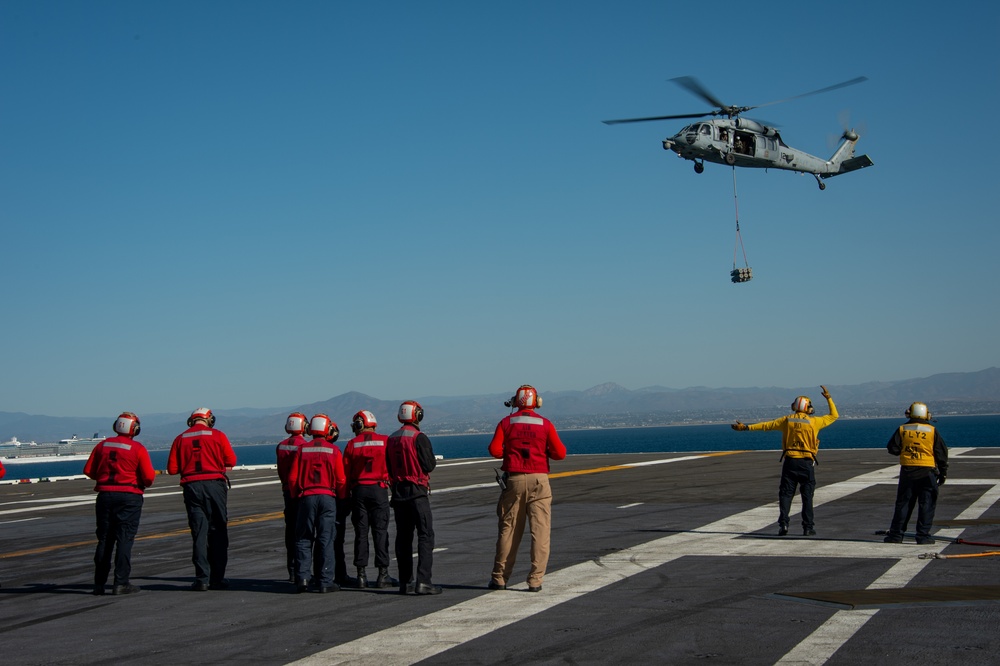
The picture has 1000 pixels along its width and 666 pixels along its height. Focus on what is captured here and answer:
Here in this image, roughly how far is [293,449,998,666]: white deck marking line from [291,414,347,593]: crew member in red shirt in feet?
6.65

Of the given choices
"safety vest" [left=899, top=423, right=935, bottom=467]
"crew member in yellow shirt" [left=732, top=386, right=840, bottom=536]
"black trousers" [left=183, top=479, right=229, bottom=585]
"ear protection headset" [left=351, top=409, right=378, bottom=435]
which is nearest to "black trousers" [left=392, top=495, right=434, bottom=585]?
"ear protection headset" [left=351, top=409, right=378, bottom=435]

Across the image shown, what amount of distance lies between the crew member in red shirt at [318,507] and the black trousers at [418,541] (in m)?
0.87

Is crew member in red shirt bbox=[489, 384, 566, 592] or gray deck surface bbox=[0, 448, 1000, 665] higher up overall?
crew member in red shirt bbox=[489, 384, 566, 592]

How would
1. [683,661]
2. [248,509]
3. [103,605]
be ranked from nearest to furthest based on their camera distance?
[683,661]
[103,605]
[248,509]

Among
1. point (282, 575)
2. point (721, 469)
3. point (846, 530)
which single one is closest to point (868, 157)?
point (721, 469)

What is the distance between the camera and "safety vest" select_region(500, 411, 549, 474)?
11.1 m

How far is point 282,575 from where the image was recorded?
42.9 feet

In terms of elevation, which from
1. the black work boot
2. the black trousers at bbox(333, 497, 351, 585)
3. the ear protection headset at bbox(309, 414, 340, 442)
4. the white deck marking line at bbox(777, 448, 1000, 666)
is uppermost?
the ear protection headset at bbox(309, 414, 340, 442)

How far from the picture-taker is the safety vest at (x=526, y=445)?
1106 cm

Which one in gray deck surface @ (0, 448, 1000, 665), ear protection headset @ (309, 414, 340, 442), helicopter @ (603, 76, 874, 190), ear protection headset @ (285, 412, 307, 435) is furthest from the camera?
helicopter @ (603, 76, 874, 190)

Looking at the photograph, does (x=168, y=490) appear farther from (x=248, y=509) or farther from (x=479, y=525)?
(x=479, y=525)

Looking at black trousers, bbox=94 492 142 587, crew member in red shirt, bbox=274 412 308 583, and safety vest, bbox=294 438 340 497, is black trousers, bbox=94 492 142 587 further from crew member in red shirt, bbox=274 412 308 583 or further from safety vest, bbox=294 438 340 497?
safety vest, bbox=294 438 340 497

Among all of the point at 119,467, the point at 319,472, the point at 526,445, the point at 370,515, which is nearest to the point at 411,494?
the point at 370,515

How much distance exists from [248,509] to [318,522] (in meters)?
12.9
